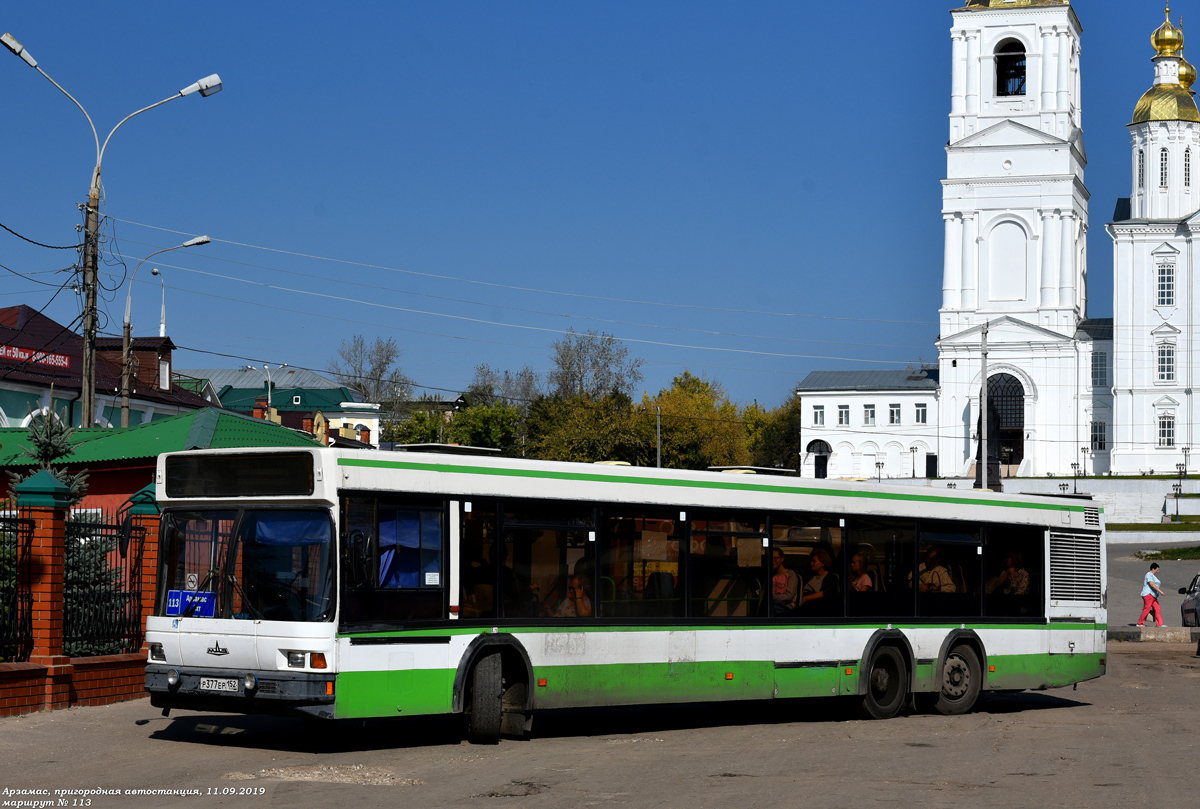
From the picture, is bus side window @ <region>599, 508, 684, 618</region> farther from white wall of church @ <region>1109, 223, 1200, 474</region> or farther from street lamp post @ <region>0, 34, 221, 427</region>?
white wall of church @ <region>1109, 223, 1200, 474</region>

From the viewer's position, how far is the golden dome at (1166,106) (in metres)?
93.6

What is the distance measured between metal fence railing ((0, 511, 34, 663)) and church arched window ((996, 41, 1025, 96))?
292 ft

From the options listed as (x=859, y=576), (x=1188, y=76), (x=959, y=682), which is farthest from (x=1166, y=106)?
(x=859, y=576)

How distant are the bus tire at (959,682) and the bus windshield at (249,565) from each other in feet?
25.9

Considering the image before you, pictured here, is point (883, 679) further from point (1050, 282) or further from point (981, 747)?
point (1050, 282)

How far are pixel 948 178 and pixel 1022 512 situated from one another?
263 feet

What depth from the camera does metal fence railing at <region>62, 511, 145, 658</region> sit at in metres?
14.7

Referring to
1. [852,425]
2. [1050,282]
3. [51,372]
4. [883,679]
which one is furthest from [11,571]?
[852,425]

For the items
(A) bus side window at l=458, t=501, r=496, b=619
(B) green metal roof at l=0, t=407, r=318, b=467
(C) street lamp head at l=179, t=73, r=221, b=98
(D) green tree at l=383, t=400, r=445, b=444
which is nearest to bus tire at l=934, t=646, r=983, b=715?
(A) bus side window at l=458, t=501, r=496, b=619

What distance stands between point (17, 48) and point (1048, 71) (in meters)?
82.3

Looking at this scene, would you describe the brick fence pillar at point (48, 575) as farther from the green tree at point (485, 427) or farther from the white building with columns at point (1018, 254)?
the white building with columns at point (1018, 254)

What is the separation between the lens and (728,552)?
46.2 ft

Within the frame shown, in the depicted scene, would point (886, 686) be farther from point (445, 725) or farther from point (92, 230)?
point (92, 230)

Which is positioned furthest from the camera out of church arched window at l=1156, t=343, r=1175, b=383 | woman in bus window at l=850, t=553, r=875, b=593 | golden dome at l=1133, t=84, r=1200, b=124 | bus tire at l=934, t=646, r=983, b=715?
golden dome at l=1133, t=84, r=1200, b=124
